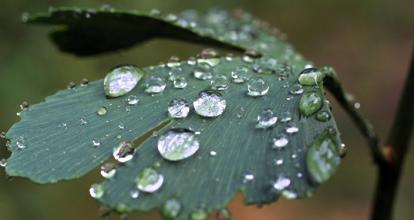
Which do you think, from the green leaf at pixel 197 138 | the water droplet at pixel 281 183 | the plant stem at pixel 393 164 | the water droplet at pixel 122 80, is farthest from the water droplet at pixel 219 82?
the plant stem at pixel 393 164

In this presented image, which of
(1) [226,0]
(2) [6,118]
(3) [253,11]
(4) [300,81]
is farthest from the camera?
(3) [253,11]

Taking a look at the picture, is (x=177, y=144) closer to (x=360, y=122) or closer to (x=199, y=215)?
(x=199, y=215)

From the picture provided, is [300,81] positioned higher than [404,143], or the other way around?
[300,81]

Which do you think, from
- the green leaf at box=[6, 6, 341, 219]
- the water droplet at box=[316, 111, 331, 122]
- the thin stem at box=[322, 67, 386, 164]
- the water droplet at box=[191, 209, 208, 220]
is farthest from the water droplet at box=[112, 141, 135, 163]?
the thin stem at box=[322, 67, 386, 164]

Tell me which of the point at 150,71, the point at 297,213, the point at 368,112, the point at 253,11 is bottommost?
the point at 297,213

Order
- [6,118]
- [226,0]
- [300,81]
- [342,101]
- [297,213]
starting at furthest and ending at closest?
1. [226,0]
2. [297,213]
3. [6,118]
4. [342,101]
5. [300,81]

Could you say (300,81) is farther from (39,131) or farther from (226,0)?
(226,0)

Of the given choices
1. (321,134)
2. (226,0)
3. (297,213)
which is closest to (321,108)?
(321,134)
